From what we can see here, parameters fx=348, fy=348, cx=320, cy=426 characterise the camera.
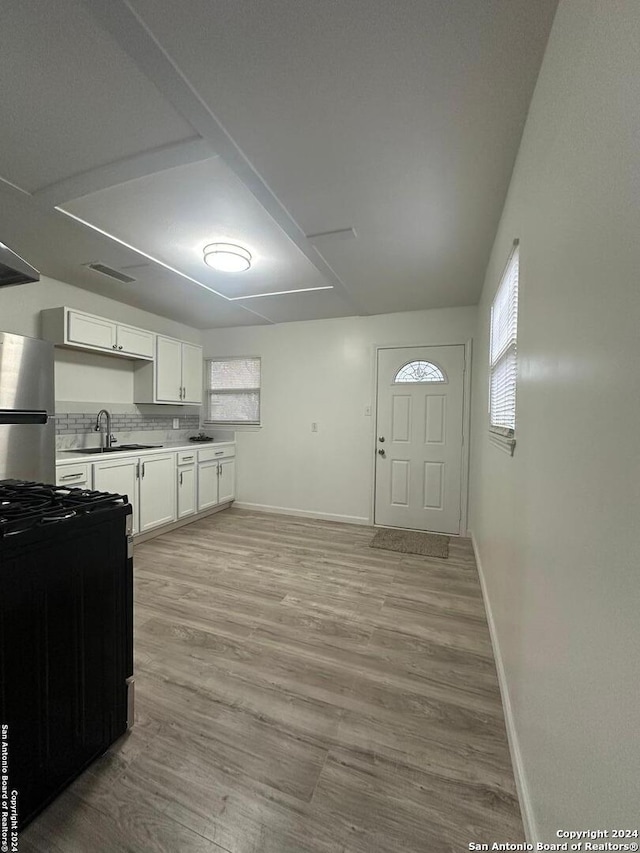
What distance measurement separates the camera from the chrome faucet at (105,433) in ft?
12.4

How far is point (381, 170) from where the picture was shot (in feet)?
5.81

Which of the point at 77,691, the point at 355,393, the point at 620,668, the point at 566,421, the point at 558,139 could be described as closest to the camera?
the point at 620,668

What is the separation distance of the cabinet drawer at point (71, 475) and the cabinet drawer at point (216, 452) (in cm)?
141

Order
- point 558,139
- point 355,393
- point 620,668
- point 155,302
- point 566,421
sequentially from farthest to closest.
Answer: point 355,393 → point 155,302 → point 558,139 → point 566,421 → point 620,668

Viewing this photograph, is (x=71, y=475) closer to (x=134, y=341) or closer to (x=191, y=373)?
(x=134, y=341)

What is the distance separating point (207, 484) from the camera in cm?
442

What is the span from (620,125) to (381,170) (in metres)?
1.38

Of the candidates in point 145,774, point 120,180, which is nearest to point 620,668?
point 145,774

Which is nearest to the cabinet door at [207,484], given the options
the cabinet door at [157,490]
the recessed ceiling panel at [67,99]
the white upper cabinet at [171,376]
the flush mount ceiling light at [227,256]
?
the cabinet door at [157,490]

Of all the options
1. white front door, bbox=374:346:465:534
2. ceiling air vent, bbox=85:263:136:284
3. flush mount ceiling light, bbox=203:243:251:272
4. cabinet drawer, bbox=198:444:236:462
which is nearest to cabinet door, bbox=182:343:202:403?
cabinet drawer, bbox=198:444:236:462

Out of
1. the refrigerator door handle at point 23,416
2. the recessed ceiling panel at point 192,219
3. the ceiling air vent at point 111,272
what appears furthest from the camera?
the ceiling air vent at point 111,272

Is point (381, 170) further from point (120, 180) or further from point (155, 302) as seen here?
point (155, 302)

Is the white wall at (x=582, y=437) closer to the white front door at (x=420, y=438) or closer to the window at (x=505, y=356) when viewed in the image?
the window at (x=505, y=356)

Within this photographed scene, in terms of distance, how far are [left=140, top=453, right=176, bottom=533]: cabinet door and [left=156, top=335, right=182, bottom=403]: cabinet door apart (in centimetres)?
88
